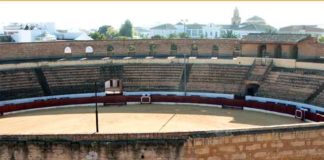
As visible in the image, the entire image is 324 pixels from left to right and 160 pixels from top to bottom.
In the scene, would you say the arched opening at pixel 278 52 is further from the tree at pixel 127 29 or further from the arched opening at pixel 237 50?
the tree at pixel 127 29

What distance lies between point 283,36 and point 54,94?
67.1 ft

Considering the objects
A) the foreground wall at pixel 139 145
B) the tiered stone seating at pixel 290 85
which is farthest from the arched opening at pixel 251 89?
the foreground wall at pixel 139 145

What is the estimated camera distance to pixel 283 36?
112 feet

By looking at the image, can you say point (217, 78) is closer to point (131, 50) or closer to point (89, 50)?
point (131, 50)

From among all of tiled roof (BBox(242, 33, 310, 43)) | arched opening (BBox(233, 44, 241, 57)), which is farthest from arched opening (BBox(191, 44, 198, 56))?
tiled roof (BBox(242, 33, 310, 43))

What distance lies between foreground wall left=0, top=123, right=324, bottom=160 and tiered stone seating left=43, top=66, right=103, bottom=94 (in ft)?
60.9

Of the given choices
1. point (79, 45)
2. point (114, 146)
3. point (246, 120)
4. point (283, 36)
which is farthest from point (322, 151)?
point (79, 45)

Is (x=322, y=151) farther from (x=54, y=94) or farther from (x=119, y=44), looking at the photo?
(x=119, y=44)

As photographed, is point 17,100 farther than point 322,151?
Yes

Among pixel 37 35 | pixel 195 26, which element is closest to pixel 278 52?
pixel 37 35

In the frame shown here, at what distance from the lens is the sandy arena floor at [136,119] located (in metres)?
24.1

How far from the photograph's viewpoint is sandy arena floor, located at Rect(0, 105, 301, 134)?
79.0 ft

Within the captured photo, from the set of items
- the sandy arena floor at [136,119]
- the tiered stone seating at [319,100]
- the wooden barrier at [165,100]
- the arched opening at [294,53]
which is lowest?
the sandy arena floor at [136,119]

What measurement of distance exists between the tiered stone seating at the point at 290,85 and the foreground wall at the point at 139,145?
14.9 m
